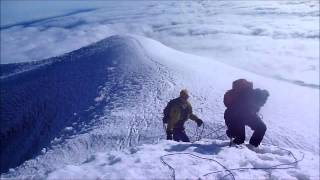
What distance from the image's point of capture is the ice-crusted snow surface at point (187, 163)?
24.7ft

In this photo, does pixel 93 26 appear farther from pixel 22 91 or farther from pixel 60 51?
pixel 22 91

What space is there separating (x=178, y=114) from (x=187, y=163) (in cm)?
230

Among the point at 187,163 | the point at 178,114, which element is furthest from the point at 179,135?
the point at 187,163

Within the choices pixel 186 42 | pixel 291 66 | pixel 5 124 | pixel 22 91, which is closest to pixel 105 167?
pixel 5 124

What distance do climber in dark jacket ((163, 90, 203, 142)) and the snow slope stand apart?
2.47 meters

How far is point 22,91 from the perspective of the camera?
19.0m

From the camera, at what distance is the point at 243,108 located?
912 cm

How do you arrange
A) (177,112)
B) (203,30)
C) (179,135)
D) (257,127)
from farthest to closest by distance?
1. (203,30)
2. (179,135)
3. (177,112)
4. (257,127)

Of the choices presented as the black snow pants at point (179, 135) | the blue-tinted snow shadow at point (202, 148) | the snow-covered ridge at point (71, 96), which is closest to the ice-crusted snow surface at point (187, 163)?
the blue-tinted snow shadow at point (202, 148)

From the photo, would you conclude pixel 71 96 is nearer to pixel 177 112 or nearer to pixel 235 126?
pixel 177 112

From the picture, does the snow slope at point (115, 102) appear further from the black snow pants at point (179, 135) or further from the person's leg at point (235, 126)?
the person's leg at point (235, 126)

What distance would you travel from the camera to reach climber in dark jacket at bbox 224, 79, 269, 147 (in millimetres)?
8977

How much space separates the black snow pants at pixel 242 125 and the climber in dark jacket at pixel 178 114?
1020mm

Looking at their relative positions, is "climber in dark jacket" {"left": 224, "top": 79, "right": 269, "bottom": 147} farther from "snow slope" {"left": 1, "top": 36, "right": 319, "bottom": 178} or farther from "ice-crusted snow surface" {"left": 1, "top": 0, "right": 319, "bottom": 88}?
"ice-crusted snow surface" {"left": 1, "top": 0, "right": 319, "bottom": 88}
